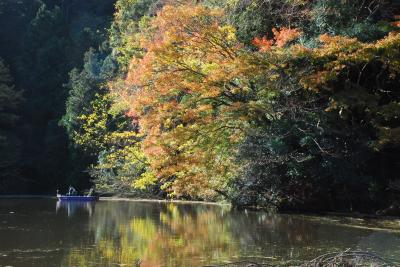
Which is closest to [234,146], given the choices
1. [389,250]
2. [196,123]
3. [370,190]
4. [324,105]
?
[196,123]

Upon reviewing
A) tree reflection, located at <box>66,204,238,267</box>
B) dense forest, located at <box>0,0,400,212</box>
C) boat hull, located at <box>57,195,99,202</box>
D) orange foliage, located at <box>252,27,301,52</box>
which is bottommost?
tree reflection, located at <box>66,204,238,267</box>

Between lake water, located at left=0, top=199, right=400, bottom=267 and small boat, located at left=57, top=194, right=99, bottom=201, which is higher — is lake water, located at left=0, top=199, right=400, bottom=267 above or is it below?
below

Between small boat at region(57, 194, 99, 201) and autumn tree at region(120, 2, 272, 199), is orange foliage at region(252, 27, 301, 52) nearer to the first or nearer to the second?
autumn tree at region(120, 2, 272, 199)

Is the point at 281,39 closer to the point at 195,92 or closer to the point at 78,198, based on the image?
the point at 195,92

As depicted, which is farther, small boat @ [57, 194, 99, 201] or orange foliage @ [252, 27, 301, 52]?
small boat @ [57, 194, 99, 201]

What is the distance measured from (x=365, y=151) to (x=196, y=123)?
5.09 meters

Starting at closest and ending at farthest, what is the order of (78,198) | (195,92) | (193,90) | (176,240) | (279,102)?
(176,240), (193,90), (195,92), (279,102), (78,198)

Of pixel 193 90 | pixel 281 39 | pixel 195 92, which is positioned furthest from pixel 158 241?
pixel 281 39

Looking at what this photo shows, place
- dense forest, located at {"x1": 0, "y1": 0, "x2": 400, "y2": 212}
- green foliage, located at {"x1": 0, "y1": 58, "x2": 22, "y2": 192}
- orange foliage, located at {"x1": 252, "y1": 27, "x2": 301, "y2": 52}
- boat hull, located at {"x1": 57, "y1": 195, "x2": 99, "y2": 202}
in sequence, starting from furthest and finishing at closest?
green foliage, located at {"x1": 0, "y1": 58, "x2": 22, "y2": 192}, boat hull, located at {"x1": 57, "y1": 195, "x2": 99, "y2": 202}, orange foliage, located at {"x1": 252, "y1": 27, "x2": 301, "y2": 52}, dense forest, located at {"x1": 0, "y1": 0, "x2": 400, "y2": 212}

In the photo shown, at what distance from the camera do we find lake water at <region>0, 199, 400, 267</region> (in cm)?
951

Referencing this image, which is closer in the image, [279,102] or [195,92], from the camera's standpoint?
[195,92]

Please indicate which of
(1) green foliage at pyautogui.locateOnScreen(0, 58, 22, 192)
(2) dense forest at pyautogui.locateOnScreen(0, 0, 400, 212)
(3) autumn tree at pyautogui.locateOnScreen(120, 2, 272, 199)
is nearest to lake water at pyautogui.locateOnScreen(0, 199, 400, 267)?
(2) dense forest at pyautogui.locateOnScreen(0, 0, 400, 212)

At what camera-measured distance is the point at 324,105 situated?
16.8m

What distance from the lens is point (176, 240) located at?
469 inches
